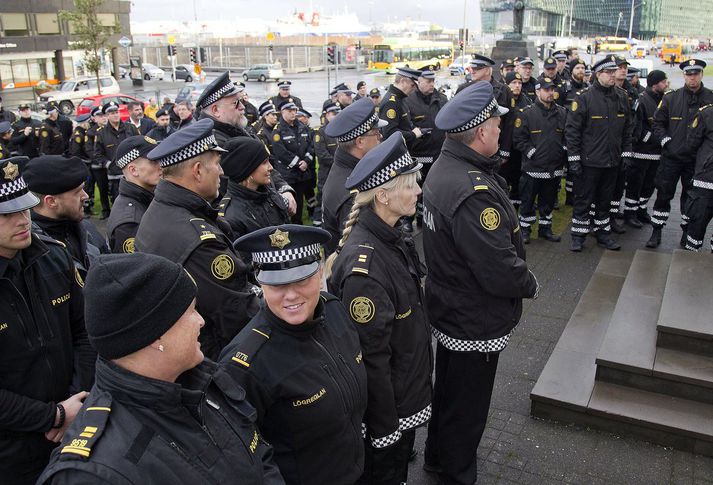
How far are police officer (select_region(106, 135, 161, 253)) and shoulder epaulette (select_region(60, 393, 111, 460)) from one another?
275 centimetres

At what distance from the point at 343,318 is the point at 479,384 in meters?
1.53

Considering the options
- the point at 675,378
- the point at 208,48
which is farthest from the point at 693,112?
the point at 208,48

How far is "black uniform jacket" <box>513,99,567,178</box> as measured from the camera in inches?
340

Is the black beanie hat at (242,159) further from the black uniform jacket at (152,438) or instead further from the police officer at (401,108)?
the police officer at (401,108)

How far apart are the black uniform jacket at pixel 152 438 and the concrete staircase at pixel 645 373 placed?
10.9ft

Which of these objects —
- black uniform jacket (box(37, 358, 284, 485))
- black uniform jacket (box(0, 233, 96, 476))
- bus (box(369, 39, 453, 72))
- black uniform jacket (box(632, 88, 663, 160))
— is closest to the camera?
black uniform jacket (box(37, 358, 284, 485))

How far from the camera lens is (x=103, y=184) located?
1161cm

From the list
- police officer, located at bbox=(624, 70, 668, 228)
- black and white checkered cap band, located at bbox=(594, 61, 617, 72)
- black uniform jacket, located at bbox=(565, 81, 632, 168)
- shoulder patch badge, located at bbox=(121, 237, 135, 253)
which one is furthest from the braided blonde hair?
police officer, located at bbox=(624, 70, 668, 228)

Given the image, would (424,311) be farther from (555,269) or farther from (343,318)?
(555,269)

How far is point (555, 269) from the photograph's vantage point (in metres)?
7.71

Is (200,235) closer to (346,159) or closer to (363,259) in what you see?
(363,259)

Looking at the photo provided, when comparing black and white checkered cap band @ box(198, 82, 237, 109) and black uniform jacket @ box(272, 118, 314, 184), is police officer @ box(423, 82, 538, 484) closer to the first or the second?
black and white checkered cap band @ box(198, 82, 237, 109)

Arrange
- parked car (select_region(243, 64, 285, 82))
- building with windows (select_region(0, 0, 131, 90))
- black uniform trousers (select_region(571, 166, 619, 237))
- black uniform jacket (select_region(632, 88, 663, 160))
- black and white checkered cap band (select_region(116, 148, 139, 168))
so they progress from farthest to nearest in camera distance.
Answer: parked car (select_region(243, 64, 285, 82)), building with windows (select_region(0, 0, 131, 90)), black uniform jacket (select_region(632, 88, 663, 160)), black uniform trousers (select_region(571, 166, 619, 237)), black and white checkered cap band (select_region(116, 148, 139, 168))

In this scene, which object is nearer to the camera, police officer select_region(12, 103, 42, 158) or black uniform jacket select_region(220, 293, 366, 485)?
black uniform jacket select_region(220, 293, 366, 485)
